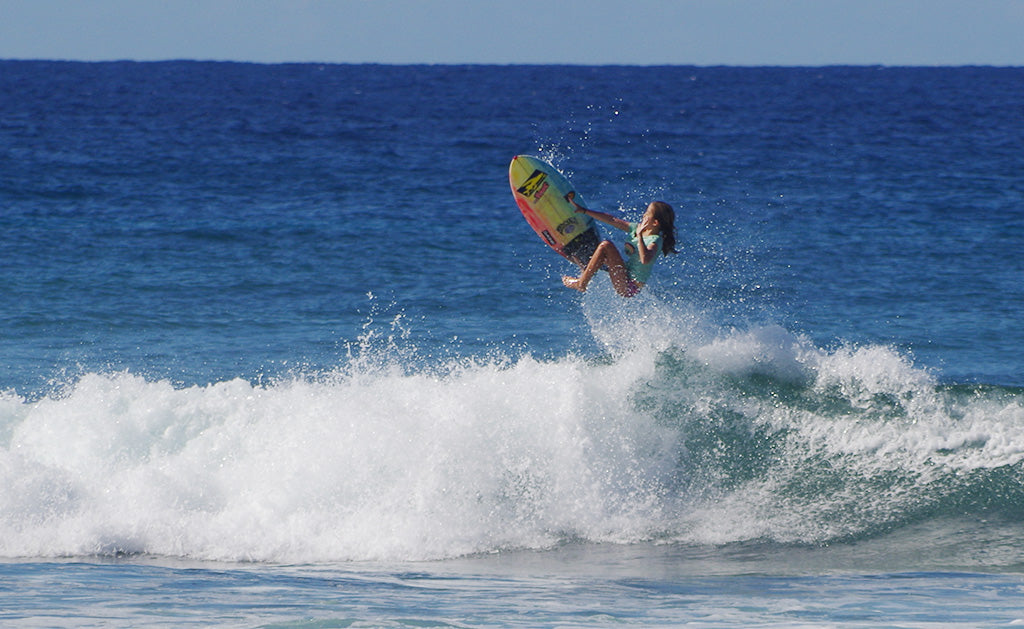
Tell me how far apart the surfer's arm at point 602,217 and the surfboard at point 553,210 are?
5cm

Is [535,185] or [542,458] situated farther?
[535,185]

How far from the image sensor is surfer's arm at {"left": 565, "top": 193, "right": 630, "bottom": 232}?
10.1m

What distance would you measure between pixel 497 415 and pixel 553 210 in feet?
6.83

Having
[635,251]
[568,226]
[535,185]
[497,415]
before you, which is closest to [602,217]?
[635,251]

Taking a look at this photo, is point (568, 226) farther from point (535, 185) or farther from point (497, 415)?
point (497, 415)

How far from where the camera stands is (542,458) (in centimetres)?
977

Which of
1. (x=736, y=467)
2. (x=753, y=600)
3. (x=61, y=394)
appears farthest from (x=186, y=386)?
(x=753, y=600)

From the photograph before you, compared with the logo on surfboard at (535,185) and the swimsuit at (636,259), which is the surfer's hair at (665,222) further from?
the logo on surfboard at (535,185)

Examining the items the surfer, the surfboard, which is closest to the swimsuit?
the surfer

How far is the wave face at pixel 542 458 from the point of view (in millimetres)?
9188

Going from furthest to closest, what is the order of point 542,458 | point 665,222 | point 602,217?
point 665,222 → point 602,217 → point 542,458

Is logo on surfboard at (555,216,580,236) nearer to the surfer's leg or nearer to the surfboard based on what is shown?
the surfboard

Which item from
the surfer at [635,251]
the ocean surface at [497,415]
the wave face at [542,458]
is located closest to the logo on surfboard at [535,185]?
the surfer at [635,251]

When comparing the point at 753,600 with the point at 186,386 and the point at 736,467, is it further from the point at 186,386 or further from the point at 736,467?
the point at 186,386
